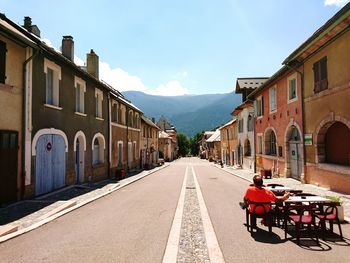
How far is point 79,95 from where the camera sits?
16.9m

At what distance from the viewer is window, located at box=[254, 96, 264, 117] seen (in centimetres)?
2524

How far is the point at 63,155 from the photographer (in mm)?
14383

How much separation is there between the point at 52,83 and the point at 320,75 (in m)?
12.5

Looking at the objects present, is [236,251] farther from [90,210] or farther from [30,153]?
[30,153]

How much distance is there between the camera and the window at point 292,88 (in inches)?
696

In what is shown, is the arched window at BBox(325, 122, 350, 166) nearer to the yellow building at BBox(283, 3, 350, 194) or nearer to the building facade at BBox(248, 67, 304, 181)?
the yellow building at BBox(283, 3, 350, 194)

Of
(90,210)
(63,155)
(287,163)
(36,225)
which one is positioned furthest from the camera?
(287,163)

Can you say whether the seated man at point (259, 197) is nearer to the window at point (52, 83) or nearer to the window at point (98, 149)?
the window at point (52, 83)

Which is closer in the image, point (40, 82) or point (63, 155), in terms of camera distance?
point (40, 82)

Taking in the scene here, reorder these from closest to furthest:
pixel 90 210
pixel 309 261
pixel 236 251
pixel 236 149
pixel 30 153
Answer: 1. pixel 309 261
2. pixel 236 251
3. pixel 90 210
4. pixel 30 153
5. pixel 236 149

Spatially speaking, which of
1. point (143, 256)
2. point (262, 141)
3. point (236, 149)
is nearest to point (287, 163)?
point (262, 141)

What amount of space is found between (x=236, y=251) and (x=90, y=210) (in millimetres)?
5497

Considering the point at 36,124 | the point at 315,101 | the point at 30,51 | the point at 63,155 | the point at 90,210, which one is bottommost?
the point at 90,210

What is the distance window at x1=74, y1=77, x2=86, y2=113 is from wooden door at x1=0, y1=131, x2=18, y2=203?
622cm
